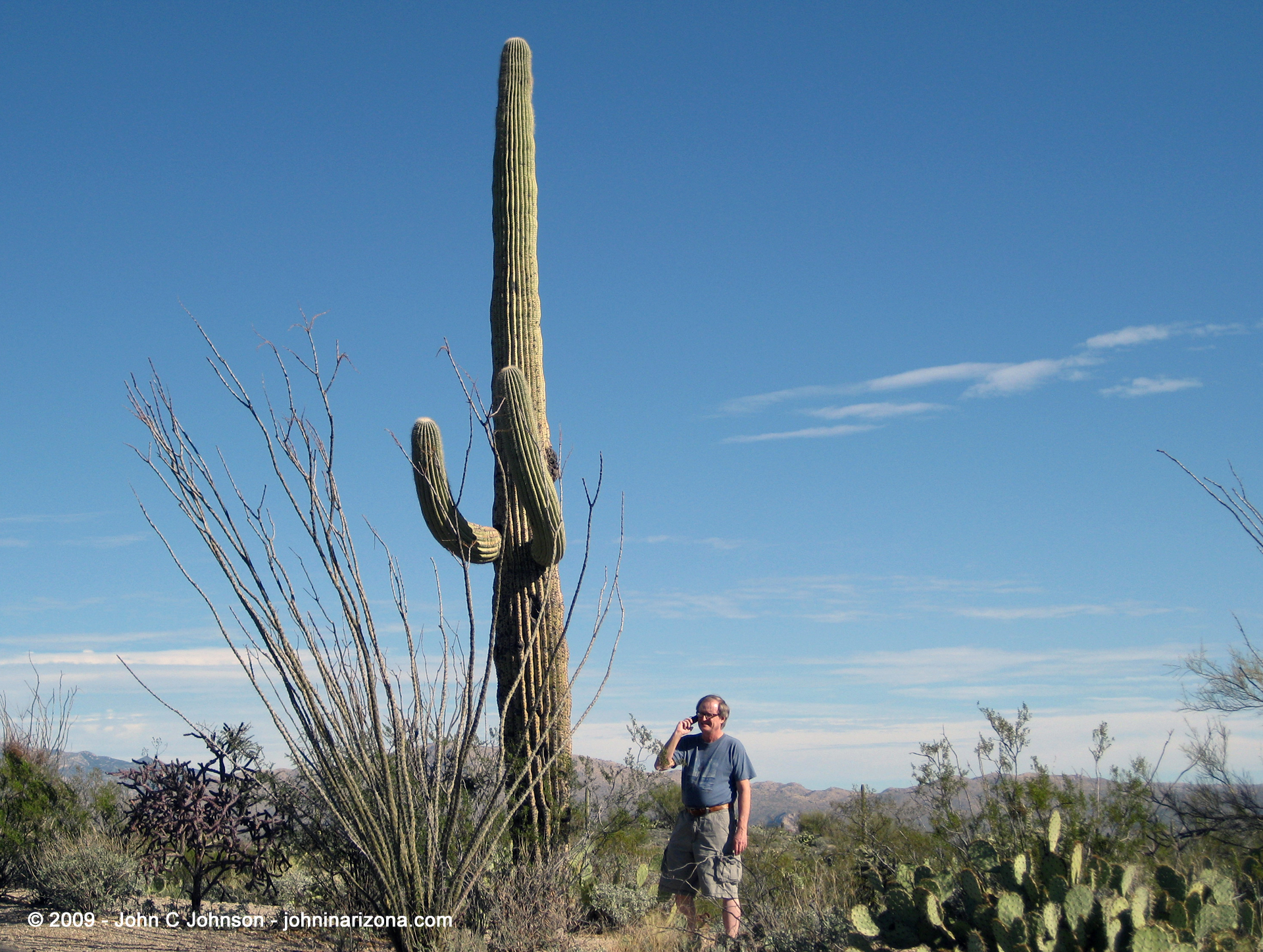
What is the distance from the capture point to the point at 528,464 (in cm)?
675

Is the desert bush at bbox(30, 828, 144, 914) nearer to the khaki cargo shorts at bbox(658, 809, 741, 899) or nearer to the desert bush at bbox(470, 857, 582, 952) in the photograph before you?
the desert bush at bbox(470, 857, 582, 952)

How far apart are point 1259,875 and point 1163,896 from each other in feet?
6.12

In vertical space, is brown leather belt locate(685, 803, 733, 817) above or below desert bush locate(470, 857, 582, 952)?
above

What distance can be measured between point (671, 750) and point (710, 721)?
13.0 inches

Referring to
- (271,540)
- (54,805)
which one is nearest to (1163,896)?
(271,540)

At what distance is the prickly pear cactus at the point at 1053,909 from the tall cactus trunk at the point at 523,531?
245 centimetres

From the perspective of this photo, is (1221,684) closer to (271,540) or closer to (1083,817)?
(1083,817)

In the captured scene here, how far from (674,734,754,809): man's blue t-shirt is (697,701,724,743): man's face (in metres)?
0.04

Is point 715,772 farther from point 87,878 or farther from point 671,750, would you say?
point 87,878

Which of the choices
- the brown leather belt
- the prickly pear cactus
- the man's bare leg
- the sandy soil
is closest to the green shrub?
the man's bare leg

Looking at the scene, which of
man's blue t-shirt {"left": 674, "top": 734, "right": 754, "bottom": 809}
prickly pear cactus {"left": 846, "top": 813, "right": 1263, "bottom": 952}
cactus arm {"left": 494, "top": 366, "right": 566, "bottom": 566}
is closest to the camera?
prickly pear cactus {"left": 846, "top": 813, "right": 1263, "bottom": 952}

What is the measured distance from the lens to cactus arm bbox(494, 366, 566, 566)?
6629 millimetres

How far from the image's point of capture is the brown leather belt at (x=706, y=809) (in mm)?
5875

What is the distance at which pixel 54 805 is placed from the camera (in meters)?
8.74
